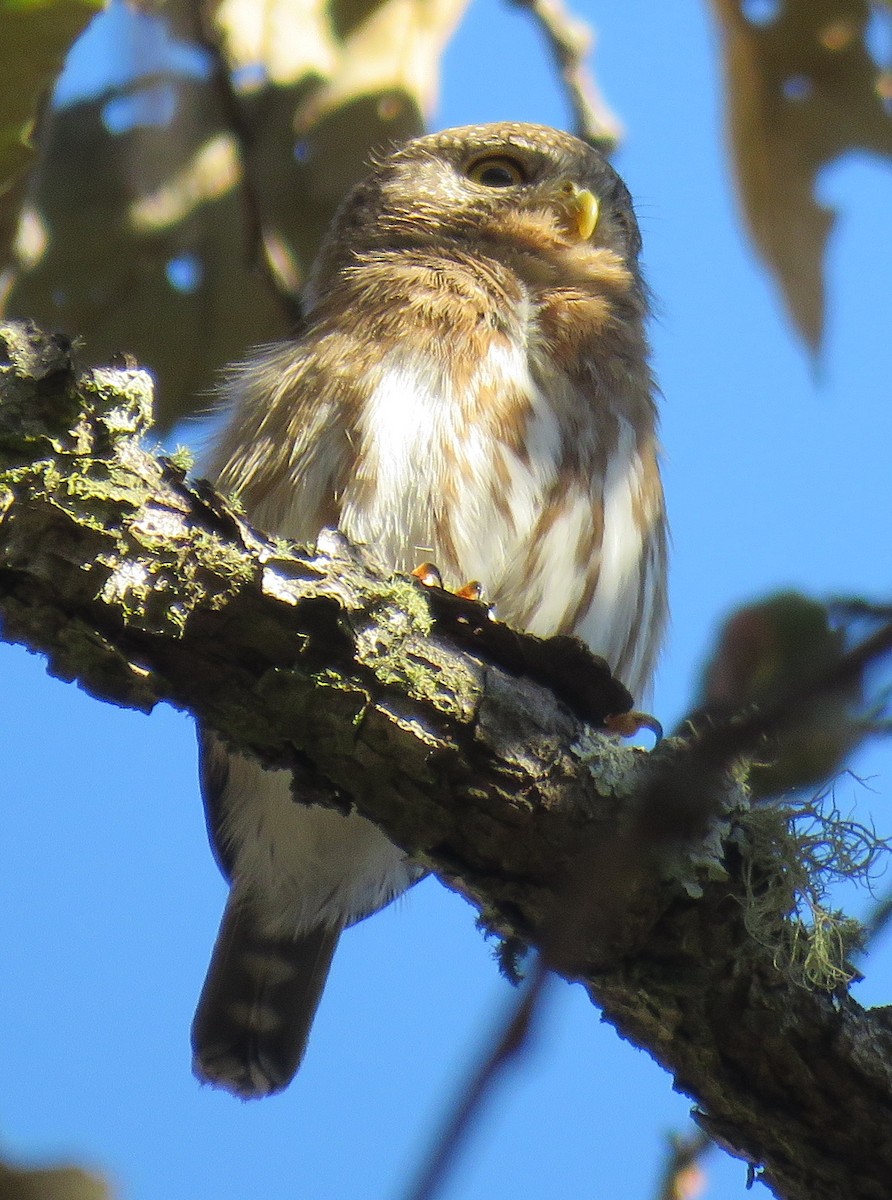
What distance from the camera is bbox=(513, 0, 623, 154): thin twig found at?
398 centimetres

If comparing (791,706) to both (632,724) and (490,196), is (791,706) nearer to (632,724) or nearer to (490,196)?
(632,724)

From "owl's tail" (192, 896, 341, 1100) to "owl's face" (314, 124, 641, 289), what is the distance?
2.02 metres

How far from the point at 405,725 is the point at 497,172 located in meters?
2.83

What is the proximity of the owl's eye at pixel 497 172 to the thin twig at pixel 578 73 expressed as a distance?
46 centimetres

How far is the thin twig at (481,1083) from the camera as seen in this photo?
28.3 inches

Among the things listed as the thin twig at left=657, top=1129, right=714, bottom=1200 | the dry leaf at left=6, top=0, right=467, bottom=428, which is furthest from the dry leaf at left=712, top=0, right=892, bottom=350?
the thin twig at left=657, top=1129, right=714, bottom=1200

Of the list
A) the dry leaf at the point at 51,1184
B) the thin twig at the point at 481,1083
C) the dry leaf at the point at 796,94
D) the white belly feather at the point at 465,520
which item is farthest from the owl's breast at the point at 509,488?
the thin twig at the point at 481,1083

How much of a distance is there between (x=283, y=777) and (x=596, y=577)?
951 millimetres

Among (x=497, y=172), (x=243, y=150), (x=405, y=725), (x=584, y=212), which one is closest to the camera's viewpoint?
(x=405, y=725)

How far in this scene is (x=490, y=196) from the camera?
4410 mm

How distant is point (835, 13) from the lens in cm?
315

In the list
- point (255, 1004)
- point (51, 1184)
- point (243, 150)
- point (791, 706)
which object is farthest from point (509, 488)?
point (791, 706)

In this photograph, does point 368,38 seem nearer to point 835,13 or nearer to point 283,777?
point 835,13

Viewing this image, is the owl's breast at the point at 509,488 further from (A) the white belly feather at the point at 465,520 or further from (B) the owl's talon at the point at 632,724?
(B) the owl's talon at the point at 632,724
